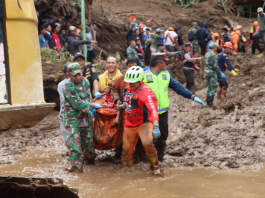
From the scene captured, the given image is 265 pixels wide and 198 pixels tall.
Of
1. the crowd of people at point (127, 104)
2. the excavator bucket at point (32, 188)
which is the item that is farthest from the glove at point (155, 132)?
the excavator bucket at point (32, 188)

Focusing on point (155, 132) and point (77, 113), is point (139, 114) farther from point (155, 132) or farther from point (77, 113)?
point (77, 113)

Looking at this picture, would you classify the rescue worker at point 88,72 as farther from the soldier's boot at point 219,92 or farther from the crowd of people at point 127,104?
the soldier's boot at point 219,92

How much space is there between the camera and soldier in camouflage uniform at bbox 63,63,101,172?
232 inches

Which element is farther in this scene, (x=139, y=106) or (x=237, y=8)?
(x=237, y=8)

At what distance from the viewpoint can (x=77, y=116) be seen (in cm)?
606

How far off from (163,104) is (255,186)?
1953 mm

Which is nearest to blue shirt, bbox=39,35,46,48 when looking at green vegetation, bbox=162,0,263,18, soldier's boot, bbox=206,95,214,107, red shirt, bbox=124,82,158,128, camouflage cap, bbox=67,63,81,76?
soldier's boot, bbox=206,95,214,107

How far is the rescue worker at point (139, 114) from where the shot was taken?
557cm

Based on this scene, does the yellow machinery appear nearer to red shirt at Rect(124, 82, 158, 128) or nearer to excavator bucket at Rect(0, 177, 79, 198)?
excavator bucket at Rect(0, 177, 79, 198)

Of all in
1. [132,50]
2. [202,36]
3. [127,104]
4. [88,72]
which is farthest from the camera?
[202,36]

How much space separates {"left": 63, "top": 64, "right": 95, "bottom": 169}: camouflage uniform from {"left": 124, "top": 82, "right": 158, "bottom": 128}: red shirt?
2.18 ft

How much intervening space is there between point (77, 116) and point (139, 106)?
3.56 ft

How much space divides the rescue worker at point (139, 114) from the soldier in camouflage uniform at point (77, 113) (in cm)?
67

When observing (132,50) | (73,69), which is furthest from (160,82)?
(132,50)
